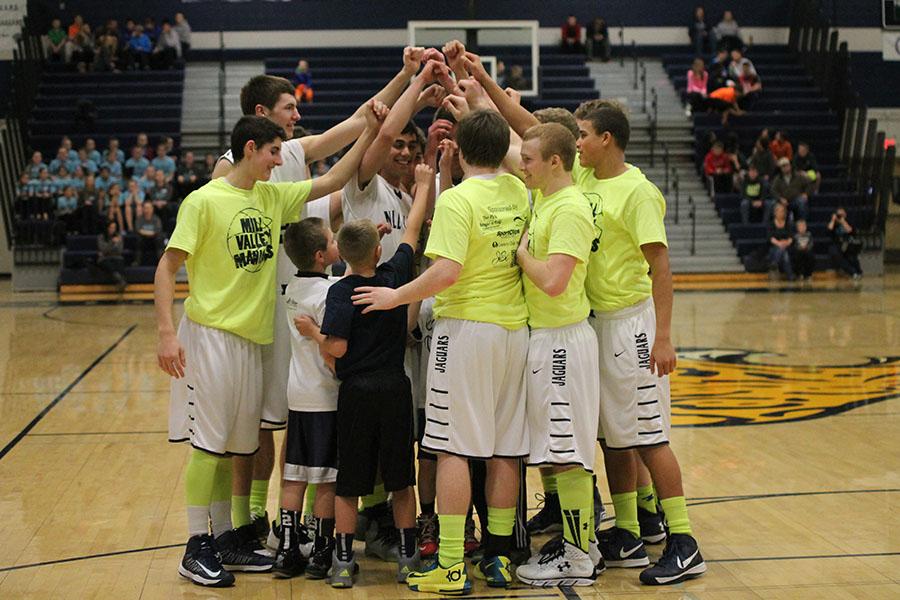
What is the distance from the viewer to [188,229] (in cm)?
505

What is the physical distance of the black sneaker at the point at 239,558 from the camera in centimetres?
520

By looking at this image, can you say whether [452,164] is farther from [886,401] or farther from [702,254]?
[702,254]

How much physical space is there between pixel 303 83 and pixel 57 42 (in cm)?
602

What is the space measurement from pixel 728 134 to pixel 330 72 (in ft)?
29.1

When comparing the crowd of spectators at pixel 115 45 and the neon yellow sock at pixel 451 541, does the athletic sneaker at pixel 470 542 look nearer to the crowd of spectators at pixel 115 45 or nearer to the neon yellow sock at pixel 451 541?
the neon yellow sock at pixel 451 541

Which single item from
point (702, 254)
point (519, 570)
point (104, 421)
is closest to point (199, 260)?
point (519, 570)

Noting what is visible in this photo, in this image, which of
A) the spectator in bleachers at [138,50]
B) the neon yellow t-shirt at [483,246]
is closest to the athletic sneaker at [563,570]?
the neon yellow t-shirt at [483,246]

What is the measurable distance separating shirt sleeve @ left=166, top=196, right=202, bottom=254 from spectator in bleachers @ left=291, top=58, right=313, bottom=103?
62.0ft

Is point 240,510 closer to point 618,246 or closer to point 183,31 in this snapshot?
point 618,246

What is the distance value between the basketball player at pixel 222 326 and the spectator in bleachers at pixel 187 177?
1567cm

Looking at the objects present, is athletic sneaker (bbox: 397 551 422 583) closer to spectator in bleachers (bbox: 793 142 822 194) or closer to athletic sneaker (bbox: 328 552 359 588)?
athletic sneaker (bbox: 328 552 359 588)

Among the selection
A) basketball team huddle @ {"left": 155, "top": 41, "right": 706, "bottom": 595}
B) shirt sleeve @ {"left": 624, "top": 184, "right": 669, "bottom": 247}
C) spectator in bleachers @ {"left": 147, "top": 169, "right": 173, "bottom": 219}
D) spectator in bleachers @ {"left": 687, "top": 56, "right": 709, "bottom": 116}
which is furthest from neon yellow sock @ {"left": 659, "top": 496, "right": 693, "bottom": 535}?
spectator in bleachers @ {"left": 687, "top": 56, "right": 709, "bottom": 116}

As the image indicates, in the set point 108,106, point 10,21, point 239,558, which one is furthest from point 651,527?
point 10,21

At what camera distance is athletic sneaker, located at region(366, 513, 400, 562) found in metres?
5.37
